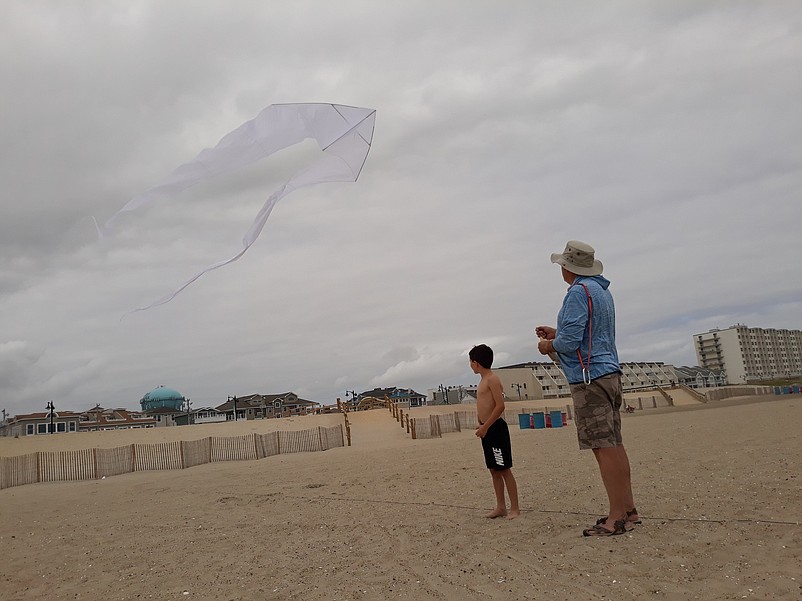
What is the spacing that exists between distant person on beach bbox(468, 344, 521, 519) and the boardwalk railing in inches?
622

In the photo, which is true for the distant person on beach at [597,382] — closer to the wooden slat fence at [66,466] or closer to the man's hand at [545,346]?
the man's hand at [545,346]

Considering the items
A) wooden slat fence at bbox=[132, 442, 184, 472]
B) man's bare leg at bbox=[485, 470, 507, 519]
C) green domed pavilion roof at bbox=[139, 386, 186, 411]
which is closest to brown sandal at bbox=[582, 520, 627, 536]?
man's bare leg at bbox=[485, 470, 507, 519]

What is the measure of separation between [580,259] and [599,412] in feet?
4.40

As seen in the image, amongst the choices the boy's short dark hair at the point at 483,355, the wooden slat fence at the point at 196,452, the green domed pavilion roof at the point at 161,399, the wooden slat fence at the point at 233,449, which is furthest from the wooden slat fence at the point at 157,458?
the green domed pavilion roof at the point at 161,399

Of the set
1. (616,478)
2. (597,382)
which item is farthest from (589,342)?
(616,478)

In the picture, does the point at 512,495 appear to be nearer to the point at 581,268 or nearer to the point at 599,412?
the point at 599,412

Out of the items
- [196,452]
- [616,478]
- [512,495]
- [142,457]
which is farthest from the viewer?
[196,452]

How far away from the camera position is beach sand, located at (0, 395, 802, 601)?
4.03 meters

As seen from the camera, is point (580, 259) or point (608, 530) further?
→ point (580, 259)

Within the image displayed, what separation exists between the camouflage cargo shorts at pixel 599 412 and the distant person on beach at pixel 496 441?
3.09ft

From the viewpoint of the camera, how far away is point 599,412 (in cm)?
509

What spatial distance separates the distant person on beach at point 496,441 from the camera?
6043 mm

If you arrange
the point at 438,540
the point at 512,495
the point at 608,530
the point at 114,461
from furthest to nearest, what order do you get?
1. the point at 114,461
2. the point at 512,495
3. the point at 438,540
4. the point at 608,530

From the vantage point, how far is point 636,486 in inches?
282
